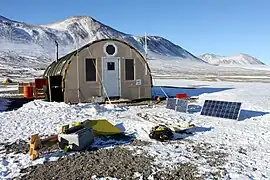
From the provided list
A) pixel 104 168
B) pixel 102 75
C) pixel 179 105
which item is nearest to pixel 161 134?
pixel 104 168

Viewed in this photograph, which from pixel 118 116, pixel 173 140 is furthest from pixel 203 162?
pixel 118 116

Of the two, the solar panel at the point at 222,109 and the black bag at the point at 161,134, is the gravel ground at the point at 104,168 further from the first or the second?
the solar panel at the point at 222,109

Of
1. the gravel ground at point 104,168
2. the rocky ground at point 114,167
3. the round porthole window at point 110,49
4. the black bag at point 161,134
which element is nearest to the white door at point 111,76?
the round porthole window at point 110,49

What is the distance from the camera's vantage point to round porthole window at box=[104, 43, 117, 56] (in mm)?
14617

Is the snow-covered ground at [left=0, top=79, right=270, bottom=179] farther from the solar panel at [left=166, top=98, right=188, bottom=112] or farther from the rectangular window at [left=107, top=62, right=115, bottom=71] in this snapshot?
the rectangular window at [left=107, top=62, right=115, bottom=71]

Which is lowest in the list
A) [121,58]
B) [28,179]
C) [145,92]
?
[28,179]

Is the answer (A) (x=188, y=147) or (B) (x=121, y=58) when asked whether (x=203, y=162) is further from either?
(B) (x=121, y=58)

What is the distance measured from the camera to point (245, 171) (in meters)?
5.29

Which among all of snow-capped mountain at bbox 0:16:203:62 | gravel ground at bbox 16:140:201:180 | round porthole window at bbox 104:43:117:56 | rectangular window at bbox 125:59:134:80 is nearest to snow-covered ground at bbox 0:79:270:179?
gravel ground at bbox 16:140:201:180

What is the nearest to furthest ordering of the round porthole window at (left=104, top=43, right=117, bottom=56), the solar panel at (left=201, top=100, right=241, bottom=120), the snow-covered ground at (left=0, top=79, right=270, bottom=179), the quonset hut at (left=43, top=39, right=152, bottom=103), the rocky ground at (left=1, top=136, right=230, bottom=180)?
the rocky ground at (left=1, top=136, right=230, bottom=180) < the snow-covered ground at (left=0, top=79, right=270, bottom=179) < the solar panel at (left=201, top=100, right=241, bottom=120) < the quonset hut at (left=43, top=39, right=152, bottom=103) < the round porthole window at (left=104, top=43, right=117, bottom=56)

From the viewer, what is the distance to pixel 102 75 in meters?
14.6

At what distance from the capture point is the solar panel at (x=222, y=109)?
975 cm

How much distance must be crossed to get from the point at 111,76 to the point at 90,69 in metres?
1.14

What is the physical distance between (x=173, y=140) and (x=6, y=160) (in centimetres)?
394
